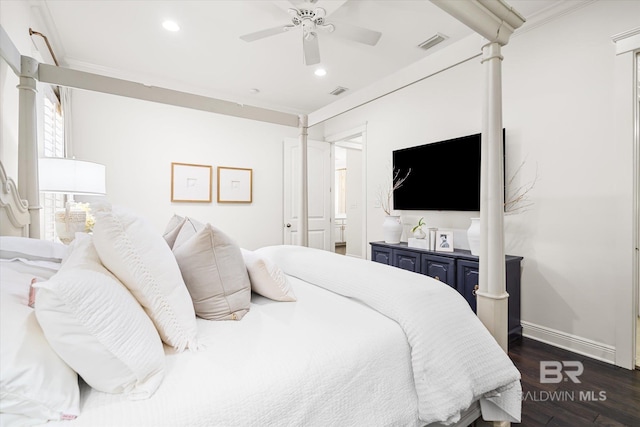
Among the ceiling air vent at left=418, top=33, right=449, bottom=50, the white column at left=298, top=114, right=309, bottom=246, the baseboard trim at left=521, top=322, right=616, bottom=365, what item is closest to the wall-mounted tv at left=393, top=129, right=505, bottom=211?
the ceiling air vent at left=418, top=33, right=449, bottom=50

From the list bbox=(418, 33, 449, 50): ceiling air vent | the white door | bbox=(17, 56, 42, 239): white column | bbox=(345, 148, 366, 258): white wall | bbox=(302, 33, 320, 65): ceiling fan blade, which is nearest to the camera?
bbox=(17, 56, 42, 239): white column

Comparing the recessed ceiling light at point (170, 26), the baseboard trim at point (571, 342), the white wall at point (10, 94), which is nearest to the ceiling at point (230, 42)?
the recessed ceiling light at point (170, 26)

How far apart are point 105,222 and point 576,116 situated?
10.1ft

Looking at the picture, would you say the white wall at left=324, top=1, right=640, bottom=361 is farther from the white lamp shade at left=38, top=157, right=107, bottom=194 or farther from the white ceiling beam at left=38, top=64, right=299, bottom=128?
the white lamp shade at left=38, top=157, right=107, bottom=194

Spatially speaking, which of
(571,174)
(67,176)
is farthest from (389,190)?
(67,176)

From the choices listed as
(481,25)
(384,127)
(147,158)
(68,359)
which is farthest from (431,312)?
(147,158)

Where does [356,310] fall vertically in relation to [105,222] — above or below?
below

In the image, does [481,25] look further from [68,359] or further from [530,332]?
[530,332]

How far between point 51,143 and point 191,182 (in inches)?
58.3

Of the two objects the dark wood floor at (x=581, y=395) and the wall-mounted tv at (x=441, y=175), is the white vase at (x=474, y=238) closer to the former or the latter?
the wall-mounted tv at (x=441, y=175)

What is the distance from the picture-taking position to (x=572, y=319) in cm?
237

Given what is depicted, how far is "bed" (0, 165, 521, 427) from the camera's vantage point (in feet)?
2.27

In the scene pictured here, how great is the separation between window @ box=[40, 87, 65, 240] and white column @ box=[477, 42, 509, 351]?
3.15 metres

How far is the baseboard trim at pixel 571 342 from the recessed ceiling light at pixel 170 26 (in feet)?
13.0
